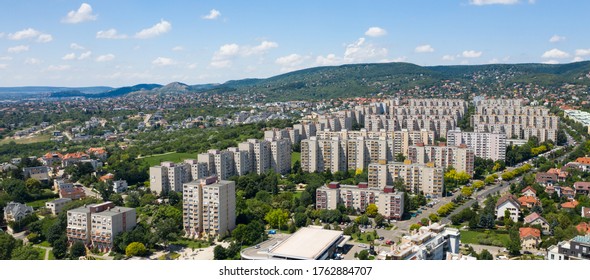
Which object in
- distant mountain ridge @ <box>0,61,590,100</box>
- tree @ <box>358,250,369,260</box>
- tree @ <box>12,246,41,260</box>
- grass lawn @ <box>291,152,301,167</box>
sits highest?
distant mountain ridge @ <box>0,61,590,100</box>

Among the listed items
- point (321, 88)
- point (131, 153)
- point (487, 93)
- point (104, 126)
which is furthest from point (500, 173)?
point (321, 88)

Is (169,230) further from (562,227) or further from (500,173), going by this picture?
(500,173)

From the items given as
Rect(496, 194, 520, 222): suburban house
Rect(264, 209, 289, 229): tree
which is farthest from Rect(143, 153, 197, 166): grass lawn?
Rect(496, 194, 520, 222): suburban house

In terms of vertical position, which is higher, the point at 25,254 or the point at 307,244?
the point at 307,244

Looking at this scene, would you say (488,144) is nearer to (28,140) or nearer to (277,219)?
(277,219)

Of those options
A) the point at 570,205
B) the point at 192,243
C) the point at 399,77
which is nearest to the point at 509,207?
the point at 570,205

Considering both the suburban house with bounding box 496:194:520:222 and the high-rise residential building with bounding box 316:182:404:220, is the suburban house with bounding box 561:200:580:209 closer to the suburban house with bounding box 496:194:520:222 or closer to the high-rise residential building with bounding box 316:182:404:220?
the suburban house with bounding box 496:194:520:222
